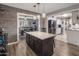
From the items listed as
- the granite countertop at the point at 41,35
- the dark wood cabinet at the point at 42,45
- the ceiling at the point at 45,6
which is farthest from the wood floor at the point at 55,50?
the ceiling at the point at 45,6

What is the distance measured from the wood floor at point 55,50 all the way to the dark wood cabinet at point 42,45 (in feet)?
0.38

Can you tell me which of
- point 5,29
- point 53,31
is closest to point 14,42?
point 5,29

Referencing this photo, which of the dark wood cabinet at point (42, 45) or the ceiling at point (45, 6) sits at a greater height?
the ceiling at point (45, 6)

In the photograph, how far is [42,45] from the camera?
8.00ft

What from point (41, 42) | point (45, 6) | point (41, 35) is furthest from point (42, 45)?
point (45, 6)

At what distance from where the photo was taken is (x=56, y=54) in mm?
2518

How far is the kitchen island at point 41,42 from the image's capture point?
2.44 metres

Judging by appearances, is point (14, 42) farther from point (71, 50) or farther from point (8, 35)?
point (71, 50)

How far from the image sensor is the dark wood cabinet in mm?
2438

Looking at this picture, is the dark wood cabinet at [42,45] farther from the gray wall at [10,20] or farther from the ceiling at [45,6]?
the ceiling at [45,6]

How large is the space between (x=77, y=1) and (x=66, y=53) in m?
1.30

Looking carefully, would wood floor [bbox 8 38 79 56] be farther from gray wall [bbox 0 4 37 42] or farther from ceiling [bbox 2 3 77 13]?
ceiling [bbox 2 3 77 13]

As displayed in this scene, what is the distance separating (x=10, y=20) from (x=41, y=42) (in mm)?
940

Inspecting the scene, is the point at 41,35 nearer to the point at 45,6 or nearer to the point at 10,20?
the point at 45,6
